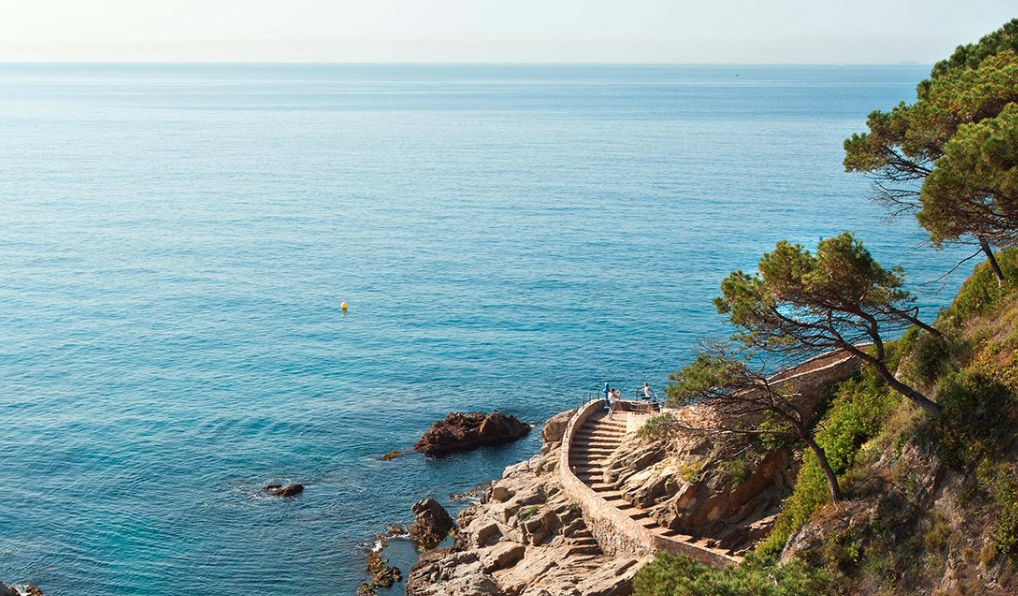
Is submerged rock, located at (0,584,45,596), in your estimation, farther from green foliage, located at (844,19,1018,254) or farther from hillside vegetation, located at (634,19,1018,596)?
green foliage, located at (844,19,1018,254)

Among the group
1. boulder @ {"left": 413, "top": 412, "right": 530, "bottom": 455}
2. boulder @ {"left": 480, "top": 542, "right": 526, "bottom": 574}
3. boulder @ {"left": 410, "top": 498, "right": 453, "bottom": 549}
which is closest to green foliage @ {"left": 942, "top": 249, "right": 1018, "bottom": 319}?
boulder @ {"left": 480, "top": 542, "right": 526, "bottom": 574}

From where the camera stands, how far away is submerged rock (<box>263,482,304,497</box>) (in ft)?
169

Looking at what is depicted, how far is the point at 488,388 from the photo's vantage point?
64750 mm

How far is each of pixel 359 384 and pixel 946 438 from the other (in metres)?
45.0

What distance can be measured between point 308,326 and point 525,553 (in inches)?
1582

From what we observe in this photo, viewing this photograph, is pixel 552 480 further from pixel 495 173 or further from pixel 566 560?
pixel 495 173

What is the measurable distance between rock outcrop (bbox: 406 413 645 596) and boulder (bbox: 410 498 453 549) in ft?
2.49

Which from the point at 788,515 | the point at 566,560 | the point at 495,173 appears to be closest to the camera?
the point at 788,515

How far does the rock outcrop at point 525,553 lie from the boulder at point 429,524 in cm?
76

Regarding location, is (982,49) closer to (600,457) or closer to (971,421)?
(971,421)

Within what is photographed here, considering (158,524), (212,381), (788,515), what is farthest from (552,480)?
(212,381)

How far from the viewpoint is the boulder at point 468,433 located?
56.9 m

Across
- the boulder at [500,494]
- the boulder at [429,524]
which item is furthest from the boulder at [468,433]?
the boulder at [500,494]

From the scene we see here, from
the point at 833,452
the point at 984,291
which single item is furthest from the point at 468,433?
the point at 984,291
